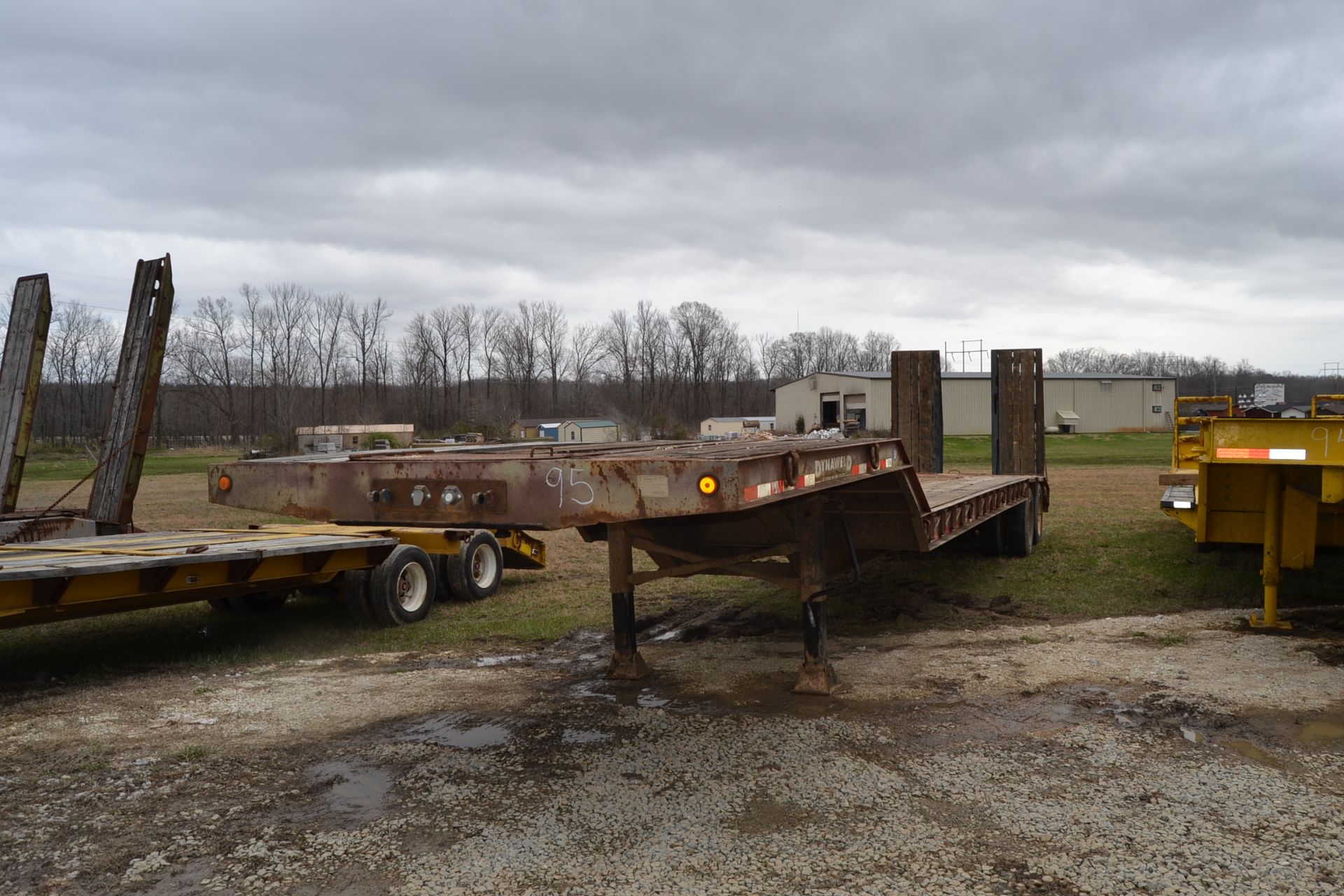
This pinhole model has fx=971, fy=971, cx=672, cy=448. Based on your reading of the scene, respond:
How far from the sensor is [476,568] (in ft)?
32.2

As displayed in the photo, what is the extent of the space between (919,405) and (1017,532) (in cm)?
244

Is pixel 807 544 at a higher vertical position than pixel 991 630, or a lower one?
higher

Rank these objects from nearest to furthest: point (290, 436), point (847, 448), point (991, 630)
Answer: point (847, 448) → point (991, 630) → point (290, 436)

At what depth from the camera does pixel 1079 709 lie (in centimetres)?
536

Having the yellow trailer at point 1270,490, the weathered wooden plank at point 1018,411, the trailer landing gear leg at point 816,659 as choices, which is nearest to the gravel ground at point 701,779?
the trailer landing gear leg at point 816,659

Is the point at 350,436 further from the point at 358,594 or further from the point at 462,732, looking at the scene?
the point at 462,732

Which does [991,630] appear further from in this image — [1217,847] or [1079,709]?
[1217,847]

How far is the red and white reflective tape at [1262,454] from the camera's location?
6.09 m

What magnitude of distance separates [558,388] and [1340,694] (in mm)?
89402

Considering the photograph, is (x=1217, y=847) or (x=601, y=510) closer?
(x=1217, y=847)

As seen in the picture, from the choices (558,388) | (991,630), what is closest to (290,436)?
(558,388)

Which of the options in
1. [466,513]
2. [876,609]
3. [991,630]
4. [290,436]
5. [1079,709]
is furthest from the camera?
[290,436]

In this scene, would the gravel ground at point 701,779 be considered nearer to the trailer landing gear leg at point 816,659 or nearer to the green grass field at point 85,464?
the trailer landing gear leg at point 816,659

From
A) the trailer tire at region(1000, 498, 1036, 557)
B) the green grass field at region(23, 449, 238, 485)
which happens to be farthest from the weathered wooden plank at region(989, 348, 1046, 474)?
the green grass field at region(23, 449, 238, 485)
